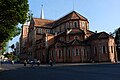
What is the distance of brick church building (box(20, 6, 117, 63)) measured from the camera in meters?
64.8

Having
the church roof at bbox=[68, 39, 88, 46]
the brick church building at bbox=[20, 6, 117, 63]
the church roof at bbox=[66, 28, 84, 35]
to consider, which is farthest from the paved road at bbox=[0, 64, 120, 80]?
the church roof at bbox=[66, 28, 84, 35]

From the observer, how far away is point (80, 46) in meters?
67.2

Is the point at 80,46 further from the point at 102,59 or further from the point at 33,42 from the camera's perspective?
the point at 33,42

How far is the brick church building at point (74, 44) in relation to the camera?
6475cm

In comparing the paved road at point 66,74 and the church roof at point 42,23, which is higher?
the church roof at point 42,23

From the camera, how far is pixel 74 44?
221 feet

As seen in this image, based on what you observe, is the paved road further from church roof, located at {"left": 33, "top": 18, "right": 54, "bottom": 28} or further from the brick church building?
church roof, located at {"left": 33, "top": 18, "right": 54, "bottom": 28}

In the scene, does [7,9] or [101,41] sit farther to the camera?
[101,41]

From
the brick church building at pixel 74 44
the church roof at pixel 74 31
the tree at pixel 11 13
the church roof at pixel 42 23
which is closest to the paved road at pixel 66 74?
the tree at pixel 11 13

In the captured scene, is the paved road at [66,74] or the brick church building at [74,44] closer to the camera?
the paved road at [66,74]

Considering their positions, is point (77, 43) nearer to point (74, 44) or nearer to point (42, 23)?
point (74, 44)

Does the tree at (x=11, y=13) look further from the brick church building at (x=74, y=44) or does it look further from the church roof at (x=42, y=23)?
the church roof at (x=42, y=23)

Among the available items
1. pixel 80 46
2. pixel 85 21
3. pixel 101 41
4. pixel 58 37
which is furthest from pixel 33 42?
pixel 101 41

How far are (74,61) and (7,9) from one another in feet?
161
